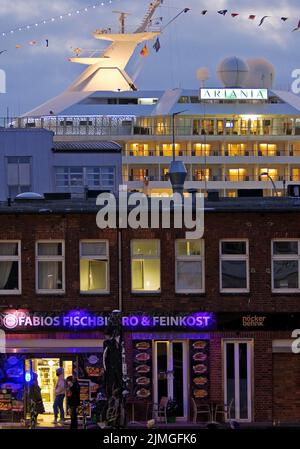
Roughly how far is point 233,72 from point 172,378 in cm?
10606

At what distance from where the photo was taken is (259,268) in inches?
1508

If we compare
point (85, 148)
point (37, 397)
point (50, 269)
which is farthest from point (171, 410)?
point (85, 148)

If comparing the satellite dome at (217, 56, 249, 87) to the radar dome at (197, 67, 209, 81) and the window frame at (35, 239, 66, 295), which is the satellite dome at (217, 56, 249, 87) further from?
the window frame at (35, 239, 66, 295)

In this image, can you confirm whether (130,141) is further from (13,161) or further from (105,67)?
(13,161)

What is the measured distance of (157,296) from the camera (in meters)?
38.6

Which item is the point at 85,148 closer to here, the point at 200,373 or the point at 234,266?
the point at 234,266

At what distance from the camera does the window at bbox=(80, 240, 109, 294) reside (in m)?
38.6

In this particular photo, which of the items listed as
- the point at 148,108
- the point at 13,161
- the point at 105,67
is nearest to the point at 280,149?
the point at 148,108

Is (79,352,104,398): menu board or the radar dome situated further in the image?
the radar dome

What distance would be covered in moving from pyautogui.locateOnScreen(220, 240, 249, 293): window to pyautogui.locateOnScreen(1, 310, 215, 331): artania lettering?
100cm

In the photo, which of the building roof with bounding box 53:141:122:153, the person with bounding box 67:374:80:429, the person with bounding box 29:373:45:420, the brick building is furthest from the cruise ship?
the person with bounding box 67:374:80:429

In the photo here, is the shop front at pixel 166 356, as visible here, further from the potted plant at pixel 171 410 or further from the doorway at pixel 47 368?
the potted plant at pixel 171 410
